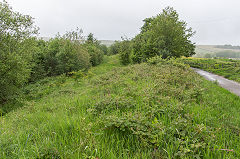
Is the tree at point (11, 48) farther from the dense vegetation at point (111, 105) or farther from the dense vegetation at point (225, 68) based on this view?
the dense vegetation at point (225, 68)

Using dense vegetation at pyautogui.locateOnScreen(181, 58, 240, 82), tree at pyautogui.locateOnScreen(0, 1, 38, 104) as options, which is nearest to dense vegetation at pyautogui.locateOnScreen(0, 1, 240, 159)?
tree at pyautogui.locateOnScreen(0, 1, 38, 104)

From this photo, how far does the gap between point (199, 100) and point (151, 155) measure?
3680mm

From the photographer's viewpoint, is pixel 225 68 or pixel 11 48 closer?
pixel 11 48

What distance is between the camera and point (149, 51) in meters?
21.7

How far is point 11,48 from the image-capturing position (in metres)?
10.5

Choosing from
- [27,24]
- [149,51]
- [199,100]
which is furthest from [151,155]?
[149,51]

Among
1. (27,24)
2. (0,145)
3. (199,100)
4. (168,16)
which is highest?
(168,16)

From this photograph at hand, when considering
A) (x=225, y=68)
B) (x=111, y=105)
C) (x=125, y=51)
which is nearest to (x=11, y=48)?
(x=111, y=105)

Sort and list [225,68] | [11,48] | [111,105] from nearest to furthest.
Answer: [111,105]
[11,48]
[225,68]

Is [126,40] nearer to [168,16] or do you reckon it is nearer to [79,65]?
[168,16]

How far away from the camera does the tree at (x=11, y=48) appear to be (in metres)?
9.75

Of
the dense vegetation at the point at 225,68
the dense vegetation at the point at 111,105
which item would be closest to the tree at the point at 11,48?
the dense vegetation at the point at 111,105

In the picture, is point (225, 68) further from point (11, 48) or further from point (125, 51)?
point (11, 48)

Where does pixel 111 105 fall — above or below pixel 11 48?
below
